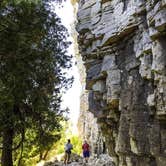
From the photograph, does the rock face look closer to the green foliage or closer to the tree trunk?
the tree trunk

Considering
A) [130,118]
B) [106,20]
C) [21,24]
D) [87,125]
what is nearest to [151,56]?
[130,118]

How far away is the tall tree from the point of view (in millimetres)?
16953

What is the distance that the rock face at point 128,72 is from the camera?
12.1 meters

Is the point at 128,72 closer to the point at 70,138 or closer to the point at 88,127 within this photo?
the point at 88,127

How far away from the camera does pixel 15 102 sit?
60.7 feet

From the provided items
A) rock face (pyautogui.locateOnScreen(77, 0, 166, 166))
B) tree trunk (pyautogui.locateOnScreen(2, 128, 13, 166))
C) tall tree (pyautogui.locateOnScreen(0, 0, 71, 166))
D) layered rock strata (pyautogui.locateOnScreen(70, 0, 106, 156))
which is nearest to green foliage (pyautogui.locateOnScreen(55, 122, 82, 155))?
layered rock strata (pyautogui.locateOnScreen(70, 0, 106, 156))

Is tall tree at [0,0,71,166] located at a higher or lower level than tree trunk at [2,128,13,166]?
higher

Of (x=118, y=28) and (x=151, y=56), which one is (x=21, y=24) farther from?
(x=151, y=56)

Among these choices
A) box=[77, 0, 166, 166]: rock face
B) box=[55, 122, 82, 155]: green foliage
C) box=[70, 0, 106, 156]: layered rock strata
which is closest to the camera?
box=[77, 0, 166, 166]: rock face

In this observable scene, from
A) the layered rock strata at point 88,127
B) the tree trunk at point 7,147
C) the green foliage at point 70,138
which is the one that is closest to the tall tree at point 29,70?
the tree trunk at point 7,147

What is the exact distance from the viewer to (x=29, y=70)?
18.5m

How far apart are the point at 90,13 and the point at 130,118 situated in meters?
5.94

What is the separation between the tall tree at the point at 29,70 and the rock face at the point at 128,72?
84.8 inches

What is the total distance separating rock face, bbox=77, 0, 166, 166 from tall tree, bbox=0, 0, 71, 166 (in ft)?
7.06
